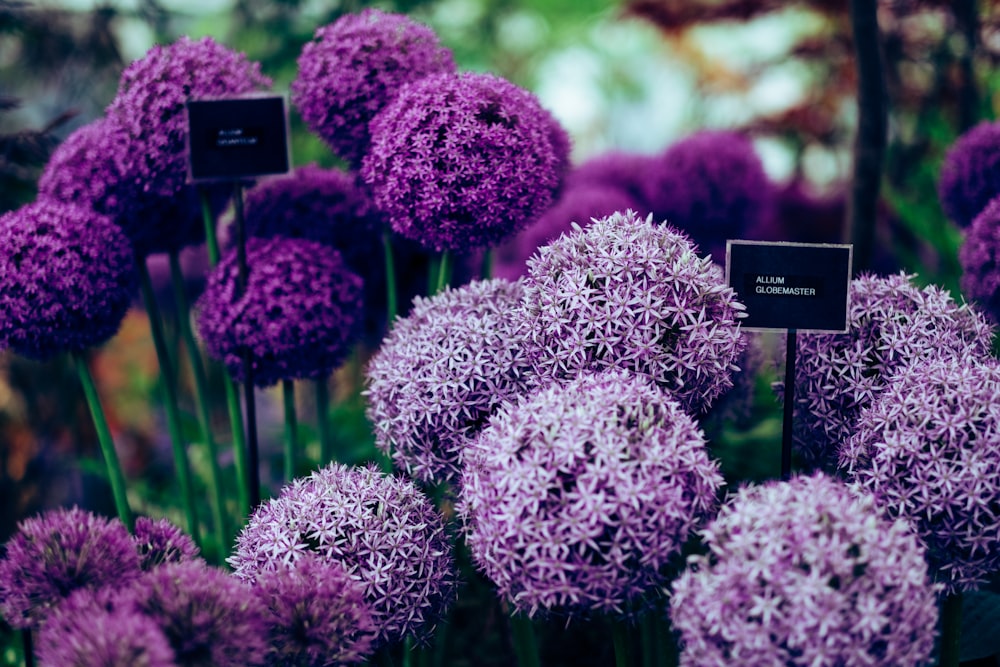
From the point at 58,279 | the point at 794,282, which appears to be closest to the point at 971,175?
the point at 794,282

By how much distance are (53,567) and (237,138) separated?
984 mm

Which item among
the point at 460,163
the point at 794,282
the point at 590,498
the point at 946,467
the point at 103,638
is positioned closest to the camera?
the point at 103,638

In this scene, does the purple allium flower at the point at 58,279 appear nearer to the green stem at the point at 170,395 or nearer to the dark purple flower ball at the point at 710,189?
the green stem at the point at 170,395

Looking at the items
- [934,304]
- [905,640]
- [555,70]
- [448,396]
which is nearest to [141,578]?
[448,396]

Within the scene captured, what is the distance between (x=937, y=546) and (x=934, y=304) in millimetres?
523

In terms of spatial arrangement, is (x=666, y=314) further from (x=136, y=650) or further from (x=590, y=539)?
(x=136, y=650)

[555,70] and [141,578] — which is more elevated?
[555,70]

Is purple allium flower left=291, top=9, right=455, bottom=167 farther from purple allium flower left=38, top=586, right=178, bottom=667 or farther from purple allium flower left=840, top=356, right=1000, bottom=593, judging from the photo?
purple allium flower left=840, top=356, right=1000, bottom=593

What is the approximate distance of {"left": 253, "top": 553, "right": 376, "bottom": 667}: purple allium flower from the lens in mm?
1252

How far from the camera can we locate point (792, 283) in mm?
1493

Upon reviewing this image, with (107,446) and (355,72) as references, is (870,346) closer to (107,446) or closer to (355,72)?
(355,72)

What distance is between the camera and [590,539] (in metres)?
1.20

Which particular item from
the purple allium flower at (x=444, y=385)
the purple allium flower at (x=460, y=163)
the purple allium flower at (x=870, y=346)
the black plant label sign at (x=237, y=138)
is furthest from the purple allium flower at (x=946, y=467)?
the black plant label sign at (x=237, y=138)

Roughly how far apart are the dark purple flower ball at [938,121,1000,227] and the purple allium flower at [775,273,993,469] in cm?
77
